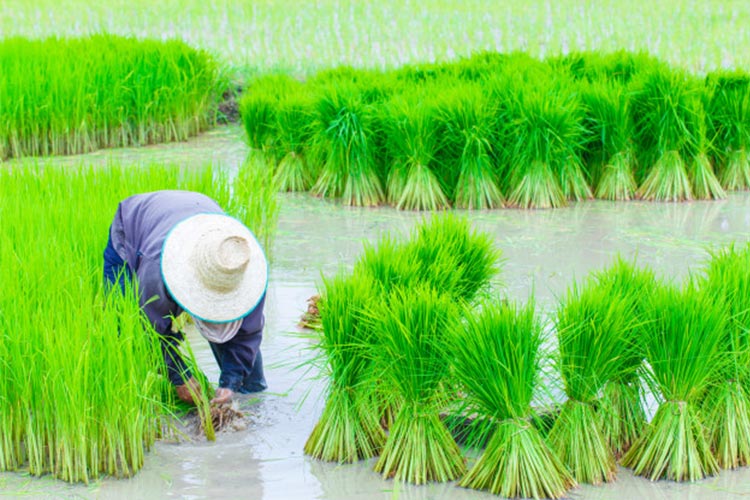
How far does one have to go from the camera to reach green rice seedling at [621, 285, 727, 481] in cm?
341

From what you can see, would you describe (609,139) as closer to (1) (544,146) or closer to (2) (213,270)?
(1) (544,146)

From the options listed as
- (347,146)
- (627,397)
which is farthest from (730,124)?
(627,397)

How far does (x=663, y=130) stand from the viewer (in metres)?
7.31

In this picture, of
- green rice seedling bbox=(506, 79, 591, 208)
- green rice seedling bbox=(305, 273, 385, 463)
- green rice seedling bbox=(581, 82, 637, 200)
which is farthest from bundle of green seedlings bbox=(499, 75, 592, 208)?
green rice seedling bbox=(305, 273, 385, 463)

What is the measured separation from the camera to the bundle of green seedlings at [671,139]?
7.30m

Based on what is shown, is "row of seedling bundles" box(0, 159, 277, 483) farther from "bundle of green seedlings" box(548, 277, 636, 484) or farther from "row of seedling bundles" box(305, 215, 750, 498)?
"bundle of green seedlings" box(548, 277, 636, 484)

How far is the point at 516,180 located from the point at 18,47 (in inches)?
184

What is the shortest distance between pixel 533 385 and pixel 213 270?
107cm

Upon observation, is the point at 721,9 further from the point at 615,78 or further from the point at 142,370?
the point at 142,370

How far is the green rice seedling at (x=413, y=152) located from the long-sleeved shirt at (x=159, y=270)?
317cm

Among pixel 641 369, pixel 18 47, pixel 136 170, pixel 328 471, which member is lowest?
pixel 328 471

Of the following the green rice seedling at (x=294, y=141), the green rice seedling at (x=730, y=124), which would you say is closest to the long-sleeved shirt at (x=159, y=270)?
the green rice seedling at (x=294, y=141)

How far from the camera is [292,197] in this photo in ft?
24.8

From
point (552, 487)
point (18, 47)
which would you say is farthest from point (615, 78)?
point (552, 487)
